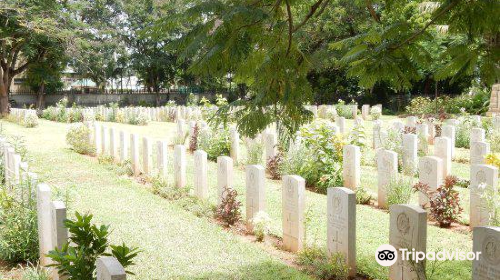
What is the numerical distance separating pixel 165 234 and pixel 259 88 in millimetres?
3357

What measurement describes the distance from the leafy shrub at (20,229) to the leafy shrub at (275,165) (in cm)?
560

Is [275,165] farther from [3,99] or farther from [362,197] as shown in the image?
[3,99]

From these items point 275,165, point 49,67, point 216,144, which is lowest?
point 275,165

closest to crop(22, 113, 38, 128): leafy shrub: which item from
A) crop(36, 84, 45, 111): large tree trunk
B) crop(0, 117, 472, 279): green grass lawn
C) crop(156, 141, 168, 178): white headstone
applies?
crop(0, 117, 472, 279): green grass lawn

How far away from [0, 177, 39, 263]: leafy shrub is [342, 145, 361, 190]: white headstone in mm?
5289

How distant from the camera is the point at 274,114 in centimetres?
408

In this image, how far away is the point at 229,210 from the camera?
24.7 ft

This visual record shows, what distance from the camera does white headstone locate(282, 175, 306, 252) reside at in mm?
6195

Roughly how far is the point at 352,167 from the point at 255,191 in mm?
2856

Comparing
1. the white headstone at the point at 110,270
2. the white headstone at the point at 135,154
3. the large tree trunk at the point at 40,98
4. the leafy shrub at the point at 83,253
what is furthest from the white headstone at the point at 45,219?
the large tree trunk at the point at 40,98

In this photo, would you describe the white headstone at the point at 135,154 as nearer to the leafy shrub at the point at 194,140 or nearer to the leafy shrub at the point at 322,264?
the leafy shrub at the point at 194,140

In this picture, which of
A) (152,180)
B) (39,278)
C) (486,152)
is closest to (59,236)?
(39,278)

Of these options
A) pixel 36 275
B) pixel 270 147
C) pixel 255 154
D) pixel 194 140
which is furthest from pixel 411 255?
pixel 194 140

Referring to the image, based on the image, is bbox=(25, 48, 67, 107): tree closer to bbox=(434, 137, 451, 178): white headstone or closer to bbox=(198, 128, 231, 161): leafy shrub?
A: bbox=(198, 128, 231, 161): leafy shrub
